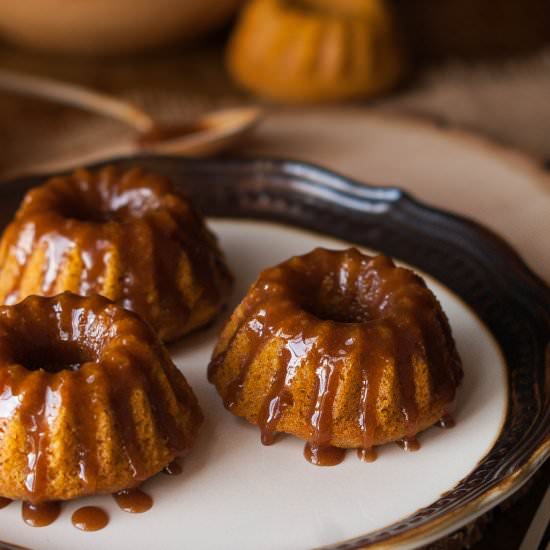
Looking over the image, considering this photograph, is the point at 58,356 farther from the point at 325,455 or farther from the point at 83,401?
the point at 325,455

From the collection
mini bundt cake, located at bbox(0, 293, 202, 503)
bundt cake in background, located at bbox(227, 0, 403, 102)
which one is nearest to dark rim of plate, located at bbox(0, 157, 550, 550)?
mini bundt cake, located at bbox(0, 293, 202, 503)

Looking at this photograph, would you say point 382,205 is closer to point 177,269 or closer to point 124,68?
point 177,269

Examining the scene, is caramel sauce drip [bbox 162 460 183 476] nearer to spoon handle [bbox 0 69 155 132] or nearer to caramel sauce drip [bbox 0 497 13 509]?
caramel sauce drip [bbox 0 497 13 509]

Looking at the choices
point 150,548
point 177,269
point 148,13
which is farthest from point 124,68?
point 150,548

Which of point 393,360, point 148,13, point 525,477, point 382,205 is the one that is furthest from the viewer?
point 148,13

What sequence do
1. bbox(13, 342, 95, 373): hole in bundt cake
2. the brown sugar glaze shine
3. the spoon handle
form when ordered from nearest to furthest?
1. the brown sugar glaze shine
2. bbox(13, 342, 95, 373): hole in bundt cake
3. the spoon handle
